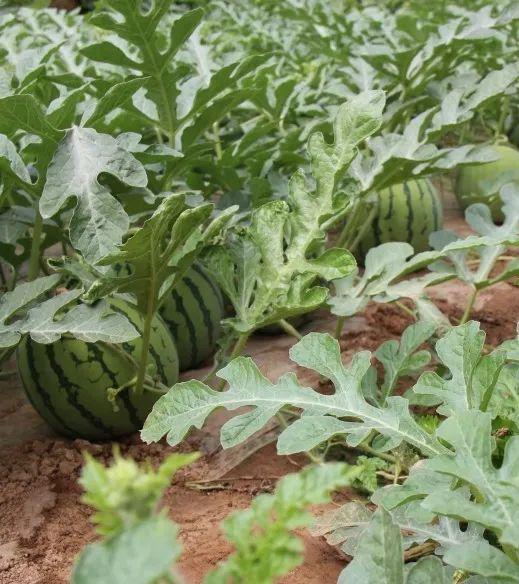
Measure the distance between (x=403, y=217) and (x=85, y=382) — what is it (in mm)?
1893

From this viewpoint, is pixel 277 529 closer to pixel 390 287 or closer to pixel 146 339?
pixel 146 339

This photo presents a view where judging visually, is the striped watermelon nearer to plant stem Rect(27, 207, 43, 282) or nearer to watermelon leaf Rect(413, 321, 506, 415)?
plant stem Rect(27, 207, 43, 282)

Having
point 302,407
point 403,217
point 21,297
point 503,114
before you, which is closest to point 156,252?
point 21,297

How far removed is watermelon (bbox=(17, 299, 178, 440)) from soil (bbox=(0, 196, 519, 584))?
72 mm

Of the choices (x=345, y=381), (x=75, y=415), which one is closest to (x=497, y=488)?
(x=345, y=381)

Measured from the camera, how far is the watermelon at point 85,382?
6.68 feet

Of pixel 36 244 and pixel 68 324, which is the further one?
pixel 36 244

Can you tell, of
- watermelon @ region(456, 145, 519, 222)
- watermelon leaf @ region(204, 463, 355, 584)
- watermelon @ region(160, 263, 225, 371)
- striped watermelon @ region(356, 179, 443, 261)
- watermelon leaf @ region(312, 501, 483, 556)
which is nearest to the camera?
watermelon leaf @ region(204, 463, 355, 584)

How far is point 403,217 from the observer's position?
350cm

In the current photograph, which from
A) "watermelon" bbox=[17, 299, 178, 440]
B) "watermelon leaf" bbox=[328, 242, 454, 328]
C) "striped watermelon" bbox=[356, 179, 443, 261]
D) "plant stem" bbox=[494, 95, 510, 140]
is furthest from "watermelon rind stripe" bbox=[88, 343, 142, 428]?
"plant stem" bbox=[494, 95, 510, 140]

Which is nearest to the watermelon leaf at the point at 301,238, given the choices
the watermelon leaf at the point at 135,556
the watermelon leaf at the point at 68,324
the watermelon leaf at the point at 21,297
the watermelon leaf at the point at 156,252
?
the watermelon leaf at the point at 156,252

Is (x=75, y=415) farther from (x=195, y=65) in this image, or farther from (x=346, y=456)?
(x=195, y=65)

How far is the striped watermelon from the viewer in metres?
3.49

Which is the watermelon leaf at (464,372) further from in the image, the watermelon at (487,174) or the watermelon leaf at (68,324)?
the watermelon at (487,174)
